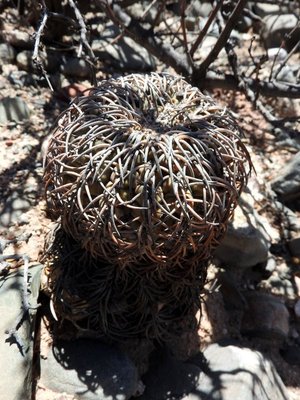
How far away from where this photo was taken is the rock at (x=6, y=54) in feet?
11.3

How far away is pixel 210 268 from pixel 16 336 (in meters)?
1.17

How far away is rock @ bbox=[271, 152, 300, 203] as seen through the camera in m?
3.28

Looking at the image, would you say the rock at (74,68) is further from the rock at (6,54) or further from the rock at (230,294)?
Answer: the rock at (230,294)

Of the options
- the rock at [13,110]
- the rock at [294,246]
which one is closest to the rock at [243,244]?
the rock at [294,246]

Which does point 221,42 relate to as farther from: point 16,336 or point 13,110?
point 16,336

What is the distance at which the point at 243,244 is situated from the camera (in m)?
2.73

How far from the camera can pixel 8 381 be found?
1881mm

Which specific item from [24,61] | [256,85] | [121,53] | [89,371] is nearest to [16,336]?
[89,371]

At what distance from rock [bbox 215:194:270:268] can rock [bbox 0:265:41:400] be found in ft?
3.36

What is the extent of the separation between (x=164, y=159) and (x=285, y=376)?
1478mm

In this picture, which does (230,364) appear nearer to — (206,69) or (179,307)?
(179,307)

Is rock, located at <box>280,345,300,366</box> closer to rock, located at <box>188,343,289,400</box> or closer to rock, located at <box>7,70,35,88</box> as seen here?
rock, located at <box>188,343,289,400</box>

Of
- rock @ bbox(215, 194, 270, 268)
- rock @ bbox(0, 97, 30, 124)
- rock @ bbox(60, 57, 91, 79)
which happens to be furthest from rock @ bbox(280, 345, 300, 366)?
rock @ bbox(60, 57, 91, 79)

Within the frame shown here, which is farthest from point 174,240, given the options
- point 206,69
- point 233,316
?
point 206,69
